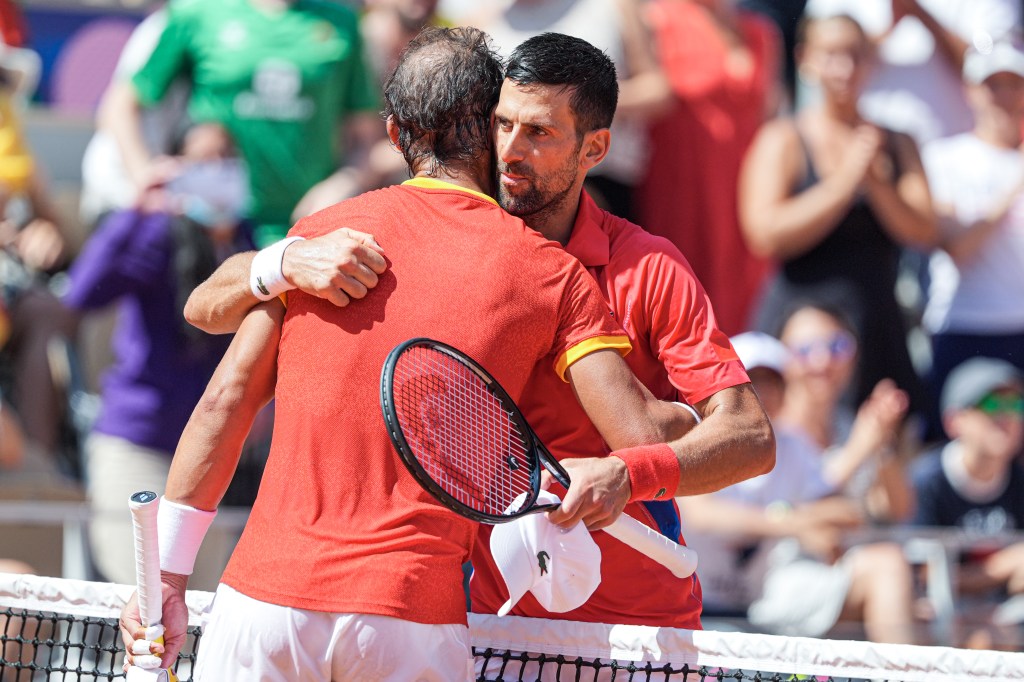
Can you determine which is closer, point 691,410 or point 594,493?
point 594,493

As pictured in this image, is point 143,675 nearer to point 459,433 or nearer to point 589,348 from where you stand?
point 459,433

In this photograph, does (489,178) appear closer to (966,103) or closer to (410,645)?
(410,645)

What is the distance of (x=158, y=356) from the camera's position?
6.09 m

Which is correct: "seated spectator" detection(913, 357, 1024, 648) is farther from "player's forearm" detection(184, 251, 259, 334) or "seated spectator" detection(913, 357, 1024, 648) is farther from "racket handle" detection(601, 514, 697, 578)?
"player's forearm" detection(184, 251, 259, 334)

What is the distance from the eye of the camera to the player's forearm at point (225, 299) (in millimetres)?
2984

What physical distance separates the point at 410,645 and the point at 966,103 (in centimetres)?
538

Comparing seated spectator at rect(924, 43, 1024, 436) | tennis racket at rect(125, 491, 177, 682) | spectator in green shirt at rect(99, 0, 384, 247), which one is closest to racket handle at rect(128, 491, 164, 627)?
tennis racket at rect(125, 491, 177, 682)

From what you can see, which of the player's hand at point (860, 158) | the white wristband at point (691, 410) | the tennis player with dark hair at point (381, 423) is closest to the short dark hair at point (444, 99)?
the tennis player with dark hair at point (381, 423)

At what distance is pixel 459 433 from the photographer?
2.78 m

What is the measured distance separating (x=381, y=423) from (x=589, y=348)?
1.54ft

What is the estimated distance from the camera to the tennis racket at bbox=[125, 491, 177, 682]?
2717mm

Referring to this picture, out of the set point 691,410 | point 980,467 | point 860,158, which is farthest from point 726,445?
point 860,158

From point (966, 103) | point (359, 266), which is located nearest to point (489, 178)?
point (359, 266)

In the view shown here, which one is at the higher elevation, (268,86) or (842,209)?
(268,86)
